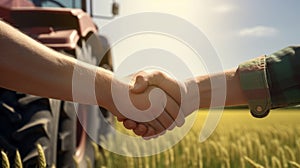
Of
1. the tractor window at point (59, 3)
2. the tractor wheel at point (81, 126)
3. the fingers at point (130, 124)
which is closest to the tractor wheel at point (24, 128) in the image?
the tractor wheel at point (81, 126)

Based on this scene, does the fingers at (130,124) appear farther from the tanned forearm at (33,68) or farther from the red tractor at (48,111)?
the tanned forearm at (33,68)

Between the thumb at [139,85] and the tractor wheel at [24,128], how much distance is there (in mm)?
378

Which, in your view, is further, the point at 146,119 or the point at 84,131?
the point at 84,131

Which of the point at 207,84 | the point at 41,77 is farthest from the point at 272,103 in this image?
the point at 41,77

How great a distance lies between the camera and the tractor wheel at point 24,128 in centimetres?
161

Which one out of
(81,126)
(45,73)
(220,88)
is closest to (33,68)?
(45,73)

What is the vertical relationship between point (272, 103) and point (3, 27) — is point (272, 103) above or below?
below

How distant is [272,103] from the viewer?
4.61 ft

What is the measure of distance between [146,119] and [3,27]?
592mm

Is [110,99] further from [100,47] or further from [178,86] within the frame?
[100,47]

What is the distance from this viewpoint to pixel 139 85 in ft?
4.74

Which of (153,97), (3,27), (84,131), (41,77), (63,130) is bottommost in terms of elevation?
(84,131)

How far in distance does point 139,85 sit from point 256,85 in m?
0.32

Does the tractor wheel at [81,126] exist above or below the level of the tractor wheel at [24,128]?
below
